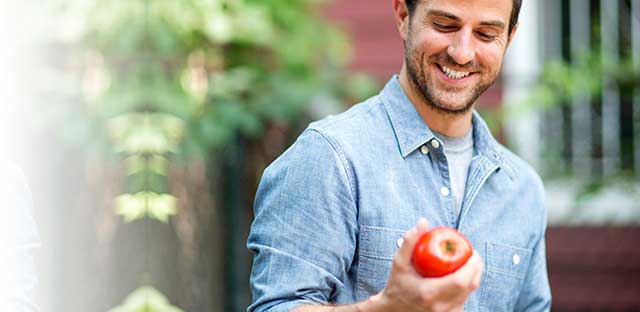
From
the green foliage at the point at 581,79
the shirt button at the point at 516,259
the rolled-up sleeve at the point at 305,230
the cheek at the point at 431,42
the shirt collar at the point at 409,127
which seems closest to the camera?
the rolled-up sleeve at the point at 305,230

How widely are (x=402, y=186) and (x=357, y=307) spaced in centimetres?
43

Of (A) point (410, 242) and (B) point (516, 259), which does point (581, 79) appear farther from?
(A) point (410, 242)

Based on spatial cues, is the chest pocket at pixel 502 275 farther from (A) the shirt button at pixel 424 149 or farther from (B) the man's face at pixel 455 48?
(B) the man's face at pixel 455 48

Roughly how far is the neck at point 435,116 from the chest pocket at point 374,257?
1.15ft

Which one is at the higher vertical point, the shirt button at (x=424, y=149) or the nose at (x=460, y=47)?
the nose at (x=460, y=47)

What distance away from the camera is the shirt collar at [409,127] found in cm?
240

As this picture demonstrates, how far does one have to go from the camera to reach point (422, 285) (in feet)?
6.15

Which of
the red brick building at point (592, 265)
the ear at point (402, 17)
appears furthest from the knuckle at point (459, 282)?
the red brick building at point (592, 265)

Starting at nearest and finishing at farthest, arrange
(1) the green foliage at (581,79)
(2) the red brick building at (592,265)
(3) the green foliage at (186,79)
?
(3) the green foliage at (186,79) < (1) the green foliage at (581,79) < (2) the red brick building at (592,265)

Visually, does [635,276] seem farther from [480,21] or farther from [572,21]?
[480,21]

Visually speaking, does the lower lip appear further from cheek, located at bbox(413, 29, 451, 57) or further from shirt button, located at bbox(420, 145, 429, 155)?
shirt button, located at bbox(420, 145, 429, 155)

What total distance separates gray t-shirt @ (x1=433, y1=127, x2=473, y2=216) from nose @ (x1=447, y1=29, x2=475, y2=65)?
27 cm

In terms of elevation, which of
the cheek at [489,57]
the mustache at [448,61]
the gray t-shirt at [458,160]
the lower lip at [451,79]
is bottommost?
the gray t-shirt at [458,160]

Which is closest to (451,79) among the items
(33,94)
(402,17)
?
(402,17)
